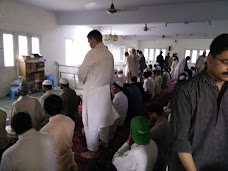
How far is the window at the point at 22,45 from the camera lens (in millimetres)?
5841

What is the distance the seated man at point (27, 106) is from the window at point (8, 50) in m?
3.77

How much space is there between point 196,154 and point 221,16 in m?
5.33

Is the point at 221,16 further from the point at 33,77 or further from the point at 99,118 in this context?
the point at 33,77

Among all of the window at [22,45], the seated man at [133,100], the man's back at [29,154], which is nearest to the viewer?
the man's back at [29,154]

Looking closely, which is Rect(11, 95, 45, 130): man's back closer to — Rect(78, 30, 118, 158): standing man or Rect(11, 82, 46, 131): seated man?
Rect(11, 82, 46, 131): seated man

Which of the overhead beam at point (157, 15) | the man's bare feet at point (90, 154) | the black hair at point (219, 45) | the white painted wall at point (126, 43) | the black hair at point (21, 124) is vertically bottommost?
the man's bare feet at point (90, 154)

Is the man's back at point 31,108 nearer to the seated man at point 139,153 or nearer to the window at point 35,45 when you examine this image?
the seated man at point 139,153

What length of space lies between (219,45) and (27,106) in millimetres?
2174

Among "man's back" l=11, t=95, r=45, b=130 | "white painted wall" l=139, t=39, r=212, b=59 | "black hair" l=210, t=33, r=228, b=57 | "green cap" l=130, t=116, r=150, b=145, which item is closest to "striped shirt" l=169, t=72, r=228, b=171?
"black hair" l=210, t=33, r=228, b=57

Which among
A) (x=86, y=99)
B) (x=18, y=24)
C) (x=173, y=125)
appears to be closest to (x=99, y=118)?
(x=86, y=99)

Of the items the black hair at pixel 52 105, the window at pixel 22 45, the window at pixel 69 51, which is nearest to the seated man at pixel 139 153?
the black hair at pixel 52 105

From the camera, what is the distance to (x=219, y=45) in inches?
30.8

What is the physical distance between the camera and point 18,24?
5695 millimetres

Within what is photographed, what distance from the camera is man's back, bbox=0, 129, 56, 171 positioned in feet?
3.70
